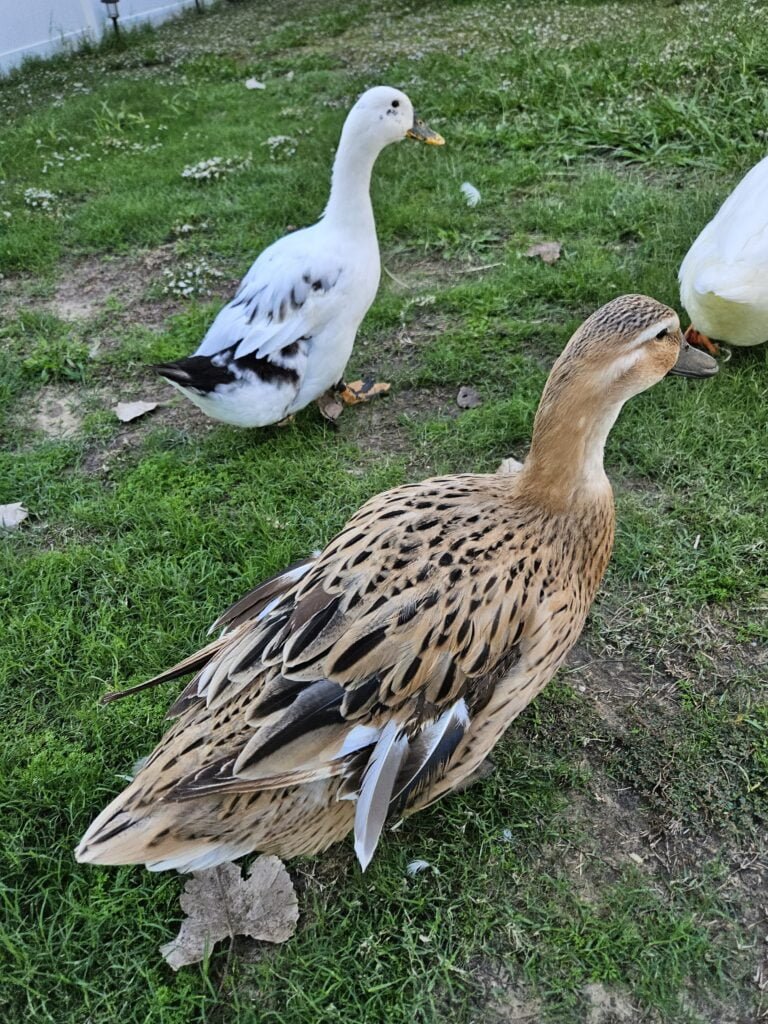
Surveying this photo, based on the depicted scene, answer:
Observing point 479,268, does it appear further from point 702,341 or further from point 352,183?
point 702,341

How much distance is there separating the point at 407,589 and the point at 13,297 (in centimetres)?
406

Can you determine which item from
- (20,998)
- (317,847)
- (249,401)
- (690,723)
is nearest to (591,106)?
(249,401)

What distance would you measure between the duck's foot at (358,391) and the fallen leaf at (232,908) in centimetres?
224

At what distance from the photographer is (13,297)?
16.0ft

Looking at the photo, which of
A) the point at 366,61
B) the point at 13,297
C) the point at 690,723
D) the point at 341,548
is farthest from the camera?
the point at 366,61

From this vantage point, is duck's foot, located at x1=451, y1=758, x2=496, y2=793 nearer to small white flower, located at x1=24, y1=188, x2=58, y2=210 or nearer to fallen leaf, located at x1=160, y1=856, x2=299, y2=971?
fallen leaf, located at x1=160, y1=856, x2=299, y2=971

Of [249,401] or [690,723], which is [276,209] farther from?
[690,723]

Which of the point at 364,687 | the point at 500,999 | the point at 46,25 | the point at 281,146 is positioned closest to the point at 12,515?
the point at 364,687

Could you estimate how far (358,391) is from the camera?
12.6 ft

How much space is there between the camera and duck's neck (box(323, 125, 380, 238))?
3533mm

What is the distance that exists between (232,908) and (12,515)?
2040 millimetres

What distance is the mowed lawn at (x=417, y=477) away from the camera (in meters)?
2.01

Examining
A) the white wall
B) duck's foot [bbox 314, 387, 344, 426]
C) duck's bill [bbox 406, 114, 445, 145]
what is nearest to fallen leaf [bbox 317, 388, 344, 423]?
duck's foot [bbox 314, 387, 344, 426]

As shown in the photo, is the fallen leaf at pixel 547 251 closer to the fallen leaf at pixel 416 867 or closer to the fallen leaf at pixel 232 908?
the fallen leaf at pixel 416 867
